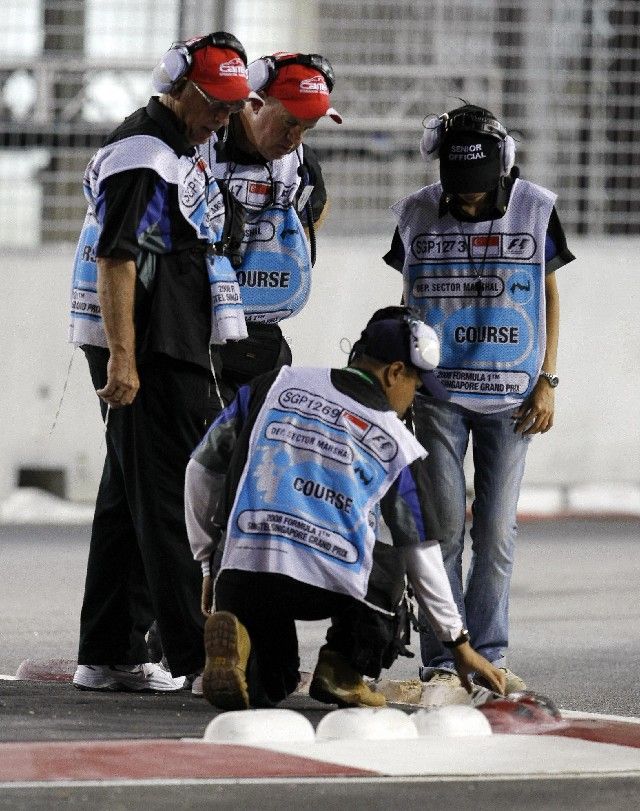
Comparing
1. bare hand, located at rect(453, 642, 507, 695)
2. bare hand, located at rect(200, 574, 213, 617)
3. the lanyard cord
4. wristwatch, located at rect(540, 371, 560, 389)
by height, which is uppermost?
the lanyard cord

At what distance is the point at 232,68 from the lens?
244 inches

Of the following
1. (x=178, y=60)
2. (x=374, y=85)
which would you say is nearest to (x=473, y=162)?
(x=178, y=60)

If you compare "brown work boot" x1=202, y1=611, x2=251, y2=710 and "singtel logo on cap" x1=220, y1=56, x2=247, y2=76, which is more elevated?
"singtel logo on cap" x1=220, y1=56, x2=247, y2=76

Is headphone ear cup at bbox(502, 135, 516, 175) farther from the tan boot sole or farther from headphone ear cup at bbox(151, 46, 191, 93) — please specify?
the tan boot sole

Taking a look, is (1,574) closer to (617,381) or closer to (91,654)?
(91,654)

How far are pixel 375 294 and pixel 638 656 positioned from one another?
620 cm

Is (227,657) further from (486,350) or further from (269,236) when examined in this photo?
(269,236)

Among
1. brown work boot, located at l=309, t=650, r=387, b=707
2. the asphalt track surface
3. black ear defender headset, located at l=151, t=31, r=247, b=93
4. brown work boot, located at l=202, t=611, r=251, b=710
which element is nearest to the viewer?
the asphalt track surface

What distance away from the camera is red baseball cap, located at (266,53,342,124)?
6.61 metres

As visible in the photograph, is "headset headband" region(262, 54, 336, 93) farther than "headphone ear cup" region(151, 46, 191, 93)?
Yes

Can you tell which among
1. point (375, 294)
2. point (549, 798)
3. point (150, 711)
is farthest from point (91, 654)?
point (375, 294)

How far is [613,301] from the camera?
547 inches

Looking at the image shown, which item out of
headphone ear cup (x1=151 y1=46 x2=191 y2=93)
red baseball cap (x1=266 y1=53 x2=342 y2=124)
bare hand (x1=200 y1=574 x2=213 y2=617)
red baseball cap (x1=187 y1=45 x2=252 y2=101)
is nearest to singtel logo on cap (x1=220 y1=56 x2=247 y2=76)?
red baseball cap (x1=187 y1=45 x2=252 y2=101)

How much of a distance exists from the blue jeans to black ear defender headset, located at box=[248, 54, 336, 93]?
1124 millimetres
